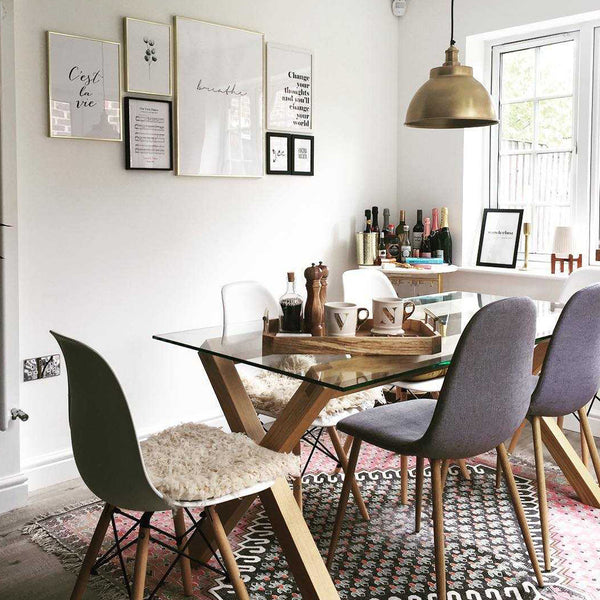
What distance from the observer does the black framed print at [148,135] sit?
10.8 ft

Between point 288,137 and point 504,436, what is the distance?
2285 mm

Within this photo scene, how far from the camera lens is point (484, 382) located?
2.11 metres

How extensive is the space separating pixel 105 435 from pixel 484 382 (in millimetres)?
1066

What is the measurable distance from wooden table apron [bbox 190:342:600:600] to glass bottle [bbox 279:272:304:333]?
23cm

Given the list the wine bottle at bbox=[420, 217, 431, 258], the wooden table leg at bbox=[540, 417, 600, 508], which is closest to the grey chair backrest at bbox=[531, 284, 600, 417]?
the wooden table leg at bbox=[540, 417, 600, 508]

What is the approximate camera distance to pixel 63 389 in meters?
3.22

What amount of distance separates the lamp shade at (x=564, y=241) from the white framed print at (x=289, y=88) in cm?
149

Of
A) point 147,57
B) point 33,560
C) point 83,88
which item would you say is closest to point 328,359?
point 33,560

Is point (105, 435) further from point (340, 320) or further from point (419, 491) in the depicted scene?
point (419, 491)

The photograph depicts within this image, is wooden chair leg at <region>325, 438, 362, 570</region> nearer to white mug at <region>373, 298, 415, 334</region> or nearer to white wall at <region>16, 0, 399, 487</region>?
white mug at <region>373, 298, 415, 334</region>

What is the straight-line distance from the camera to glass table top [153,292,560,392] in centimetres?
201

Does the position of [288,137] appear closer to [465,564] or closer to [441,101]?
[441,101]

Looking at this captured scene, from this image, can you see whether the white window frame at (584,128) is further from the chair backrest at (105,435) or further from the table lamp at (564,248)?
the chair backrest at (105,435)

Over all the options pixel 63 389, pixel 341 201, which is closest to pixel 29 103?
pixel 63 389
